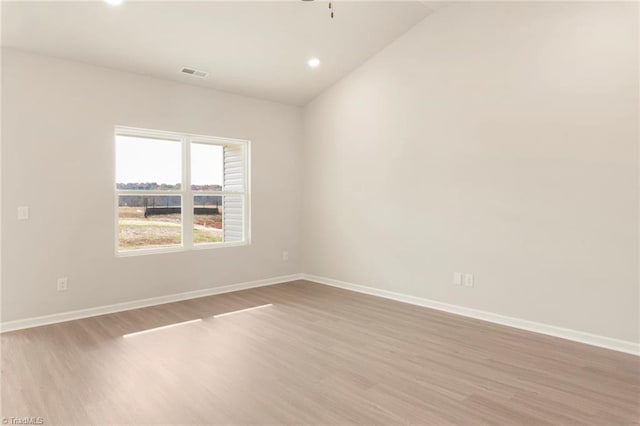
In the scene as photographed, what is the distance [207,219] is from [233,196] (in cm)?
52

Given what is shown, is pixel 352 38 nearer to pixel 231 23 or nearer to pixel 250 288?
pixel 231 23

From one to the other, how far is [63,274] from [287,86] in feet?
11.6

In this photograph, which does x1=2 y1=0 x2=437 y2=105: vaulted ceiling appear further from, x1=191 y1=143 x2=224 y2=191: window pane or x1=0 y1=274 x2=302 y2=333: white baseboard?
x1=0 y1=274 x2=302 y2=333: white baseboard

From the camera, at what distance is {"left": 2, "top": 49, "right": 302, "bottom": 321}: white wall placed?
3.63 metres

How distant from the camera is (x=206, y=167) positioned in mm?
5160

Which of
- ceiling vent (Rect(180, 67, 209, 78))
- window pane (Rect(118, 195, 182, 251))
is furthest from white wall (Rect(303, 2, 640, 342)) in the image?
window pane (Rect(118, 195, 182, 251))

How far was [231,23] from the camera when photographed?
3.84 metres

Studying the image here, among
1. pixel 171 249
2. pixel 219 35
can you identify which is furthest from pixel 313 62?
pixel 171 249

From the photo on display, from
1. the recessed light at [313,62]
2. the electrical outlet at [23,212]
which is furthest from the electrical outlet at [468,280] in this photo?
the electrical outlet at [23,212]

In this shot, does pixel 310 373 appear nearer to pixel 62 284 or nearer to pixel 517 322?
pixel 517 322

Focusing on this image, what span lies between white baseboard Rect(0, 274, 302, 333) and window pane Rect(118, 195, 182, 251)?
0.64 metres

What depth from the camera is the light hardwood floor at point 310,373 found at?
7.29 ft

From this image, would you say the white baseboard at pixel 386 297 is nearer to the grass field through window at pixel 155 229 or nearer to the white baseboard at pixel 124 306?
the white baseboard at pixel 124 306

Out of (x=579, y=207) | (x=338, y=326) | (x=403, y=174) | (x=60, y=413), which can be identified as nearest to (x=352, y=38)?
(x=403, y=174)
